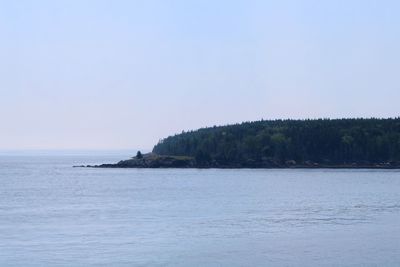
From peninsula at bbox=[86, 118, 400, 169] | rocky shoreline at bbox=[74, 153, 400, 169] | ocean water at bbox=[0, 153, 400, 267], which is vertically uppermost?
peninsula at bbox=[86, 118, 400, 169]

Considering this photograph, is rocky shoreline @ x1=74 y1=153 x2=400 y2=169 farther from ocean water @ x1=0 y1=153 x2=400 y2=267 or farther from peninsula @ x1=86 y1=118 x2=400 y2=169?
ocean water @ x1=0 y1=153 x2=400 y2=267

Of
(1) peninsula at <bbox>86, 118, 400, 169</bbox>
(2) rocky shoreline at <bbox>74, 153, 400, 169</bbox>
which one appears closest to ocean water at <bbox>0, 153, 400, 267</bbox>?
(1) peninsula at <bbox>86, 118, 400, 169</bbox>

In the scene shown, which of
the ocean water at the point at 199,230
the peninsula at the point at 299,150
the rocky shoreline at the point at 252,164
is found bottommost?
the ocean water at the point at 199,230

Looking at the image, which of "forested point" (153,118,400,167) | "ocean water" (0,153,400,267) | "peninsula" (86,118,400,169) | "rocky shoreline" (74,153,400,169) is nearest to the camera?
"ocean water" (0,153,400,267)

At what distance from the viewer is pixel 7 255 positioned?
35.0 meters

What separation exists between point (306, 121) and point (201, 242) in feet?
474

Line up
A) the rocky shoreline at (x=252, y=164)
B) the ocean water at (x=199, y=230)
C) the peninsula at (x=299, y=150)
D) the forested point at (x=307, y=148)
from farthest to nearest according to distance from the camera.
Result: the rocky shoreline at (x=252, y=164), the peninsula at (x=299, y=150), the forested point at (x=307, y=148), the ocean water at (x=199, y=230)

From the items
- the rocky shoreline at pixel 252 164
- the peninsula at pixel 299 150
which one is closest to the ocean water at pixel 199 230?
the peninsula at pixel 299 150

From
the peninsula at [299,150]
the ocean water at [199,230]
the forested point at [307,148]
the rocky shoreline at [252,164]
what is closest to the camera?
the ocean water at [199,230]

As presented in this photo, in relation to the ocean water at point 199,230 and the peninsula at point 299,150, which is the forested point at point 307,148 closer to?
the peninsula at point 299,150

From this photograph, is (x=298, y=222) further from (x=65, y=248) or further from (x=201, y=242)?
(x=65, y=248)

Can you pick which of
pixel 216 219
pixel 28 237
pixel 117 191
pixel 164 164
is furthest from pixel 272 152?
pixel 28 237

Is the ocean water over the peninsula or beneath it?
beneath

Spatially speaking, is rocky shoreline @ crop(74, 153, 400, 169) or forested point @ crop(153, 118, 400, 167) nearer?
forested point @ crop(153, 118, 400, 167)
